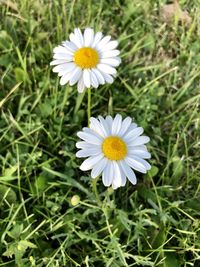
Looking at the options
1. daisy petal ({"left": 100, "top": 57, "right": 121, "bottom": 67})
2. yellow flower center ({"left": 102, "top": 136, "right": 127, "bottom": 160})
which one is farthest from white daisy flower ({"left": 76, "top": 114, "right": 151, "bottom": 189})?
daisy petal ({"left": 100, "top": 57, "right": 121, "bottom": 67})

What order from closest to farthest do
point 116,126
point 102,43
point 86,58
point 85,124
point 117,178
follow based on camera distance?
point 117,178, point 116,126, point 86,58, point 102,43, point 85,124

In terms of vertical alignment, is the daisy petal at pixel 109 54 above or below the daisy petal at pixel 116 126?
above

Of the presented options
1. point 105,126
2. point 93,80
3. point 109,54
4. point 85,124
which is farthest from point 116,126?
point 85,124

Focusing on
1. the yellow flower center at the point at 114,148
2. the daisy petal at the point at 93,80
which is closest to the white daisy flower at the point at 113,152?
the yellow flower center at the point at 114,148

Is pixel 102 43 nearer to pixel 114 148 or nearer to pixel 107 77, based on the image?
pixel 107 77

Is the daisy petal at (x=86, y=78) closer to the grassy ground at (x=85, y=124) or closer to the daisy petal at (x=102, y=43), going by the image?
the daisy petal at (x=102, y=43)

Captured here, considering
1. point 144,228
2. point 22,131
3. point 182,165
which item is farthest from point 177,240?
point 22,131
